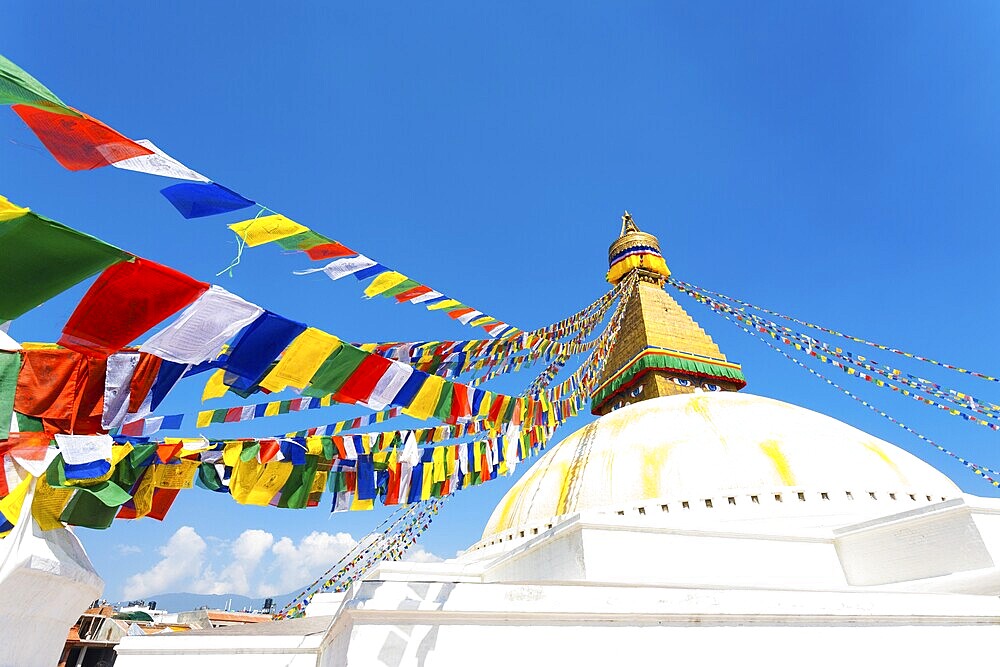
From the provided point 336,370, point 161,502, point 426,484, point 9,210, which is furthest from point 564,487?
point 9,210

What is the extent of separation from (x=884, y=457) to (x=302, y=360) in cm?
959

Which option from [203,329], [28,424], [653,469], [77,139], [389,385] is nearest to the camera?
[77,139]

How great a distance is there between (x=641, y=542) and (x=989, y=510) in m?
4.09

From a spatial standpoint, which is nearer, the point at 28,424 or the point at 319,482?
the point at 28,424

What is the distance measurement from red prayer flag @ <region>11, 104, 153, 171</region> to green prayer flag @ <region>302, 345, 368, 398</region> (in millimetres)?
1643

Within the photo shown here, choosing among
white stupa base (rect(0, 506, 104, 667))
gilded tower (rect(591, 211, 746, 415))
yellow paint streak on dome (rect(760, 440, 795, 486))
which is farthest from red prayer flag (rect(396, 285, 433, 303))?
gilded tower (rect(591, 211, 746, 415))

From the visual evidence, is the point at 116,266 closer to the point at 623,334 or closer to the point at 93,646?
the point at 623,334

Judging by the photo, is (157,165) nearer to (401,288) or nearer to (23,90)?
(23,90)

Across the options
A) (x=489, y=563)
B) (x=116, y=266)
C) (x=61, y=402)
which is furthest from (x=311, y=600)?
(x=116, y=266)

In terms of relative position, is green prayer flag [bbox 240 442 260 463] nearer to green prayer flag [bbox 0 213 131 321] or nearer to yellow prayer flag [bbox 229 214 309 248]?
yellow prayer flag [bbox 229 214 309 248]

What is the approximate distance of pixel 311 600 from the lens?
9539 millimetres

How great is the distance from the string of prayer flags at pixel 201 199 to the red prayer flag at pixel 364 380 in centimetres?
133

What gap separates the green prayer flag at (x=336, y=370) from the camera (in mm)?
3887

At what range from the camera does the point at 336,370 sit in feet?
13.0
